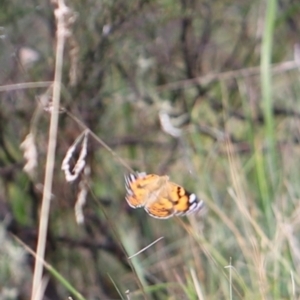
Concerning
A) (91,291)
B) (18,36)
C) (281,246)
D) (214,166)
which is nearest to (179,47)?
(214,166)

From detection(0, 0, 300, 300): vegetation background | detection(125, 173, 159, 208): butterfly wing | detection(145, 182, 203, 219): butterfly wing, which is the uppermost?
detection(125, 173, 159, 208): butterfly wing

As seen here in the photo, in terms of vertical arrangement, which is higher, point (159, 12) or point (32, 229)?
point (159, 12)

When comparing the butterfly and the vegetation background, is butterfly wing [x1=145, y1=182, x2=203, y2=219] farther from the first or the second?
the vegetation background

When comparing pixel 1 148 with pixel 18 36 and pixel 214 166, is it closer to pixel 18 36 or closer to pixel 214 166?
pixel 18 36

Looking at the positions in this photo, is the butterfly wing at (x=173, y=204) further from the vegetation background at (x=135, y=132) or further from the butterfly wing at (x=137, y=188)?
the vegetation background at (x=135, y=132)

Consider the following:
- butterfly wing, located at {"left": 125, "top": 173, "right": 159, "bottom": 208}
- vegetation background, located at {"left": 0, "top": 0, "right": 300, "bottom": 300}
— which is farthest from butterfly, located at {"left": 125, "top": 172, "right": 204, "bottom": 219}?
vegetation background, located at {"left": 0, "top": 0, "right": 300, "bottom": 300}
